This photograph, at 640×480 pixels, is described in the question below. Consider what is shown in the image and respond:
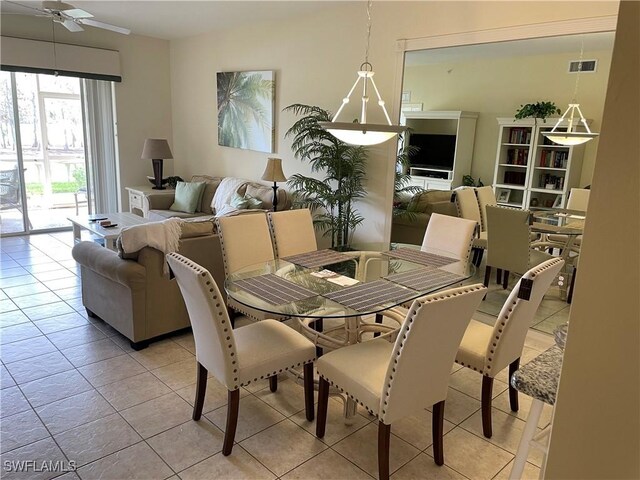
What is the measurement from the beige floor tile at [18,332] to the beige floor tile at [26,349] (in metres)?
0.06

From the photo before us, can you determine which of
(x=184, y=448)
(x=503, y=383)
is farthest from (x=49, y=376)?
(x=503, y=383)

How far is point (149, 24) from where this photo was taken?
18.7ft

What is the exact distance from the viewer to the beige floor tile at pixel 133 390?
2.61m

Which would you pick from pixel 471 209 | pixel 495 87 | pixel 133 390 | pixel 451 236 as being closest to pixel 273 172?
pixel 471 209

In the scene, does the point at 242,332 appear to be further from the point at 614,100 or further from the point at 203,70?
the point at 203,70

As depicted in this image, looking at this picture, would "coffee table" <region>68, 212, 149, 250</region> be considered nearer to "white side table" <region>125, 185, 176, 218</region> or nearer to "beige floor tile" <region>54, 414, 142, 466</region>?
"white side table" <region>125, 185, 176, 218</region>

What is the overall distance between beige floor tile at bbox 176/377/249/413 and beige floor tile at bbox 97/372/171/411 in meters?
0.11

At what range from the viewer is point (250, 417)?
252 centimetres

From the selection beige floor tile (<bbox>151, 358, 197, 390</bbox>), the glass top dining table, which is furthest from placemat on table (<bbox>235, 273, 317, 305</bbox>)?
beige floor tile (<bbox>151, 358, 197, 390</bbox>)

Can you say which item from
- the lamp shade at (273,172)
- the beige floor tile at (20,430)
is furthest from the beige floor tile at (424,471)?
the lamp shade at (273,172)

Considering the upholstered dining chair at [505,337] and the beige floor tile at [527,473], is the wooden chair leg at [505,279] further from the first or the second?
the beige floor tile at [527,473]

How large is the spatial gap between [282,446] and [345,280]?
906 mm

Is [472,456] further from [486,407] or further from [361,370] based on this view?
[361,370]

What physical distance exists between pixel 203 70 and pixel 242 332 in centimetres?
483
